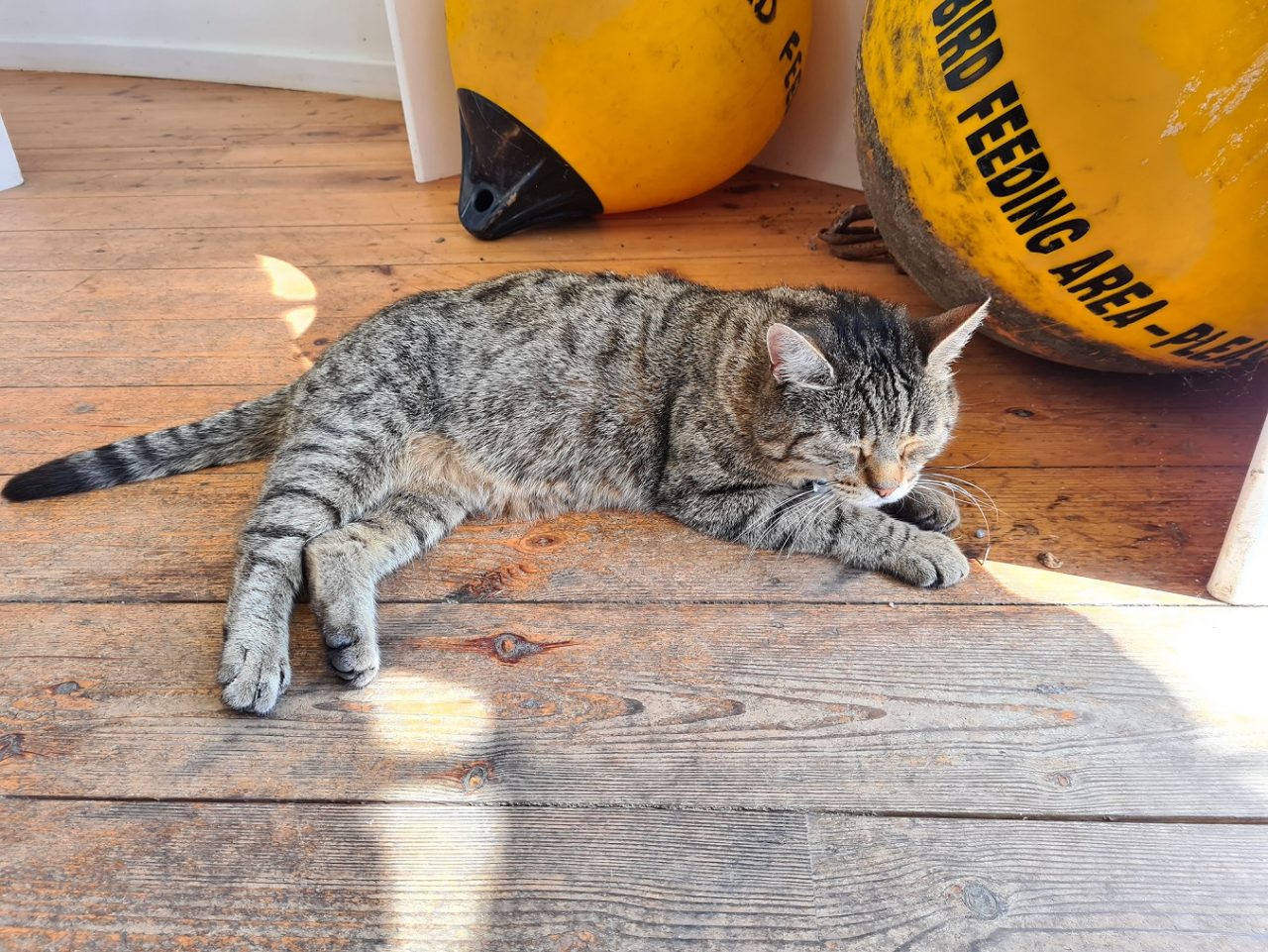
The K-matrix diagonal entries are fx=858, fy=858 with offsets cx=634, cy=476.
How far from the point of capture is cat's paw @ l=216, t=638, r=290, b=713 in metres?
1.35

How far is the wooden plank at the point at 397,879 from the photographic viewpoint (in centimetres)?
108

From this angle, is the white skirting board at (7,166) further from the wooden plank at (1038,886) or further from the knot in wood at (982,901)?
the knot in wood at (982,901)

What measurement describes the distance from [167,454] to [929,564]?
1.59 meters

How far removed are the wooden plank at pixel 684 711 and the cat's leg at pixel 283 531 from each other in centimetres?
5

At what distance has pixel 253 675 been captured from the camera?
4.49 ft

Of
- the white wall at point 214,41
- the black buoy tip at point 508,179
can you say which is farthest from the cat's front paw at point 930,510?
the white wall at point 214,41

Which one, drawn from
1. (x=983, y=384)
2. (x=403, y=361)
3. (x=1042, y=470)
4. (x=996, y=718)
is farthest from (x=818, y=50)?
(x=996, y=718)

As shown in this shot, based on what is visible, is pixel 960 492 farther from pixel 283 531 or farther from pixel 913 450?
pixel 283 531

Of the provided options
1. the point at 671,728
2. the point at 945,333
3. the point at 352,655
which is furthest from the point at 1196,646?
the point at 352,655

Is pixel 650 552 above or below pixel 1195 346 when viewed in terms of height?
below

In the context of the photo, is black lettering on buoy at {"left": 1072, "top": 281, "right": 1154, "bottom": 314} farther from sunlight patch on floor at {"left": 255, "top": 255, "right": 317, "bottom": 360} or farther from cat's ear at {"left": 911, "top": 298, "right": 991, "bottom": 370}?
sunlight patch on floor at {"left": 255, "top": 255, "right": 317, "bottom": 360}

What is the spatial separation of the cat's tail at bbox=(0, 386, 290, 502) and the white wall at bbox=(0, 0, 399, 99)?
294 cm

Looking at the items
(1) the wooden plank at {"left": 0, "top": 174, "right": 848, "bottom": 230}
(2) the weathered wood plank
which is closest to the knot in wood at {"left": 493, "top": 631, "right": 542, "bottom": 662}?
Result: (2) the weathered wood plank

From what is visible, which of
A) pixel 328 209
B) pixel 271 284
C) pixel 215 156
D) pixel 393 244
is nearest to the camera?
pixel 271 284
